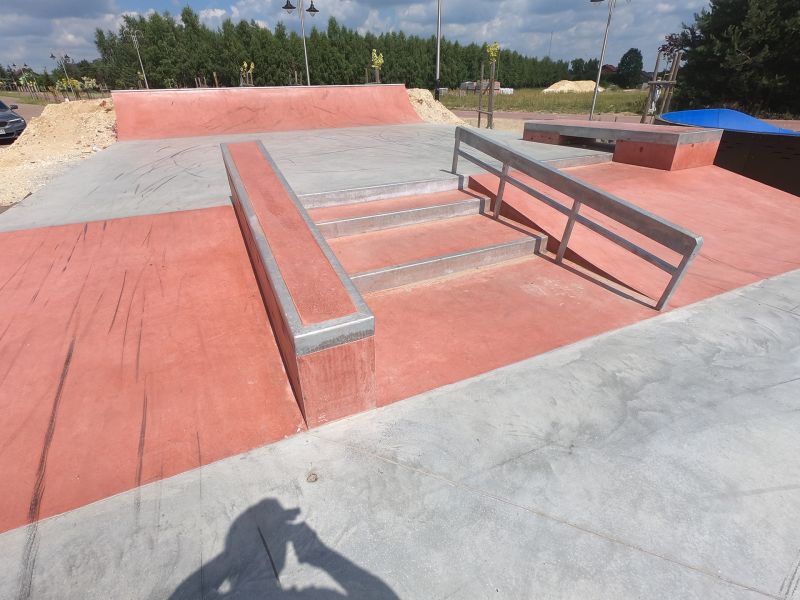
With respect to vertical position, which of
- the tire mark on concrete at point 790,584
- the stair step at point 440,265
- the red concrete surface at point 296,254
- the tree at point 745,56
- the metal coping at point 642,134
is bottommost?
the tire mark on concrete at point 790,584

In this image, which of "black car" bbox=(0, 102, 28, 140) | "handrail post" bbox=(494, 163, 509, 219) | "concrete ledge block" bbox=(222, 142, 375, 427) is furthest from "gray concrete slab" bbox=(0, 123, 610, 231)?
"black car" bbox=(0, 102, 28, 140)

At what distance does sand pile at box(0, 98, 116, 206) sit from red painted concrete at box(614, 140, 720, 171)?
11225mm

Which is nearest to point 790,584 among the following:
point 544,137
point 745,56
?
point 544,137

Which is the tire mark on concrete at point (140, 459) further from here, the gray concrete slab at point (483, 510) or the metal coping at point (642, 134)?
the metal coping at point (642, 134)

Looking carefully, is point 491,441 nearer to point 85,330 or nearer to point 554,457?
point 554,457

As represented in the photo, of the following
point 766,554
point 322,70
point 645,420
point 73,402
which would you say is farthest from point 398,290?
point 322,70

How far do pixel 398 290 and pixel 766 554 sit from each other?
9.28 ft

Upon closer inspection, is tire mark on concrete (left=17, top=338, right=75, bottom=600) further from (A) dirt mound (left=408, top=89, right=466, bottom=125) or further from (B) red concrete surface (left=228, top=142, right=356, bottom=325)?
(A) dirt mound (left=408, top=89, right=466, bottom=125)

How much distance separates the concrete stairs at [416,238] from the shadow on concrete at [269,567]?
2.08m

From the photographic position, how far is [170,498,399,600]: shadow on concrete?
153 cm

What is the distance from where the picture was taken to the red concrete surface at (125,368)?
2047 mm

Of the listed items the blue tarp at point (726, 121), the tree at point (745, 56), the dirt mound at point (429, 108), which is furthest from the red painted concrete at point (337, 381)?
the tree at point (745, 56)


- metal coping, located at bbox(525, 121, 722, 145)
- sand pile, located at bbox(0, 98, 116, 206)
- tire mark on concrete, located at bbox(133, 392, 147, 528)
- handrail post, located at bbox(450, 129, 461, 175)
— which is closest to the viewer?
tire mark on concrete, located at bbox(133, 392, 147, 528)

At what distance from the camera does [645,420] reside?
2.33 meters
